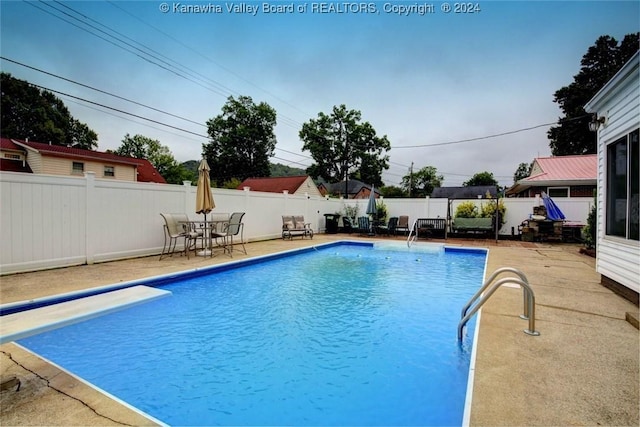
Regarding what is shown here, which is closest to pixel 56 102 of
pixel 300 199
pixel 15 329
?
pixel 300 199

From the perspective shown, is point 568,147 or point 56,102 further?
point 56,102

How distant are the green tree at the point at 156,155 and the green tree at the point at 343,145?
67.5ft

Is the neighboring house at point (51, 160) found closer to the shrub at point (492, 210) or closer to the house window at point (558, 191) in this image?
the shrub at point (492, 210)

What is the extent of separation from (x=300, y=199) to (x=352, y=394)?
37.5ft

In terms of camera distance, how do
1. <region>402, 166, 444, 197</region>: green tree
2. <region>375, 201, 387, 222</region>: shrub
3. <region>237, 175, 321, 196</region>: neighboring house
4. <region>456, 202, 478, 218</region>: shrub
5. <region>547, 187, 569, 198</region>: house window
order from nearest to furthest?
<region>456, 202, 478, 218</region>: shrub → <region>375, 201, 387, 222</region>: shrub → <region>547, 187, 569, 198</region>: house window → <region>237, 175, 321, 196</region>: neighboring house → <region>402, 166, 444, 197</region>: green tree

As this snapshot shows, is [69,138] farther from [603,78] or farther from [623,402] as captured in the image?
[603,78]

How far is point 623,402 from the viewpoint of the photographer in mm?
1965

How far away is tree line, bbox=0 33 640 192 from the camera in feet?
82.6

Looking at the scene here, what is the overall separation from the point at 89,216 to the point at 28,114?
113 feet

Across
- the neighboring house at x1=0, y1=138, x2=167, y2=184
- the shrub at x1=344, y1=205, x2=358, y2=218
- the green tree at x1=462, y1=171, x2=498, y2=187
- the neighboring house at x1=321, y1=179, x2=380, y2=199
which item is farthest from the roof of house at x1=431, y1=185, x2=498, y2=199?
the neighboring house at x1=0, y1=138, x2=167, y2=184

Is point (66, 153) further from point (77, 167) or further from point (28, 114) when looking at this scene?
point (28, 114)

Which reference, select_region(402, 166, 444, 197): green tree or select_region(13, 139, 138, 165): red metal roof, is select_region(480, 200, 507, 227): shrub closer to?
select_region(13, 139, 138, 165): red metal roof

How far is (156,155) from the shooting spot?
141 ft

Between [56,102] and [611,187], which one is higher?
[56,102]
